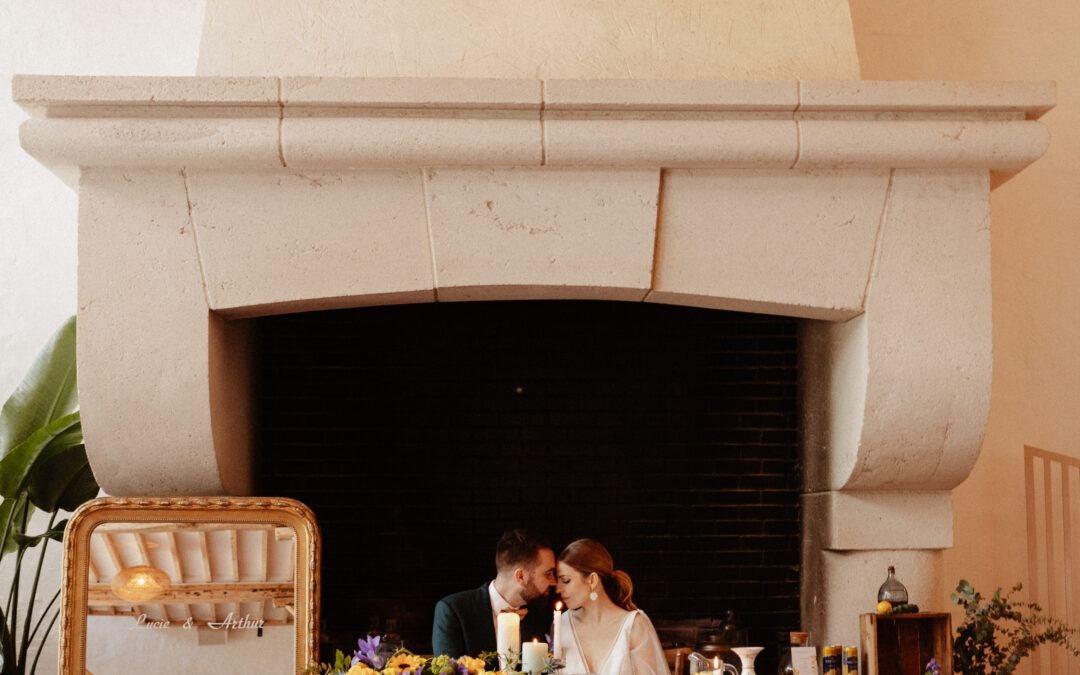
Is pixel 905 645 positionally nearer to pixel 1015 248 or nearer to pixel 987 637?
pixel 987 637

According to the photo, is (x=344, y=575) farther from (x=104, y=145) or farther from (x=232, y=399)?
(x=104, y=145)

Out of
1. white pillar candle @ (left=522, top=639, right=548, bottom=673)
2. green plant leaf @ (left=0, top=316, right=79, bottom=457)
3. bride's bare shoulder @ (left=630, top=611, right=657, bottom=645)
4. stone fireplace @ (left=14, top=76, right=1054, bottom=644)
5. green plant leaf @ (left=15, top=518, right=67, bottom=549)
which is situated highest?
stone fireplace @ (left=14, top=76, right=1054, bottom=644)

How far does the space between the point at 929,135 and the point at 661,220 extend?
836 millimetres

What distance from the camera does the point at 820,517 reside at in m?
3.72

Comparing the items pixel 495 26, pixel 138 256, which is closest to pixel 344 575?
pixel 138 256

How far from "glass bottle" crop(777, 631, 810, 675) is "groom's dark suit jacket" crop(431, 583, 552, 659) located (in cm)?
87

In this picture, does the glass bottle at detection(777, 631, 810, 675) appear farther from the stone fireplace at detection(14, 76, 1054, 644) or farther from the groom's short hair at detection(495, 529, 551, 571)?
the groom's short hair at detection(495, 529, 551, 571)

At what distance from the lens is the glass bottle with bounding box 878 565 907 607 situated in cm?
339

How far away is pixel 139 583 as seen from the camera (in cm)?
345

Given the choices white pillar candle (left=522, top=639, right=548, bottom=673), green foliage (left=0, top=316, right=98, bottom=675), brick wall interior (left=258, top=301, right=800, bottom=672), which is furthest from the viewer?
brick wall interior (left=258, top=301, right=800, bottom=672)

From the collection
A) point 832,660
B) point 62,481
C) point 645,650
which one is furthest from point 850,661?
point 62,481

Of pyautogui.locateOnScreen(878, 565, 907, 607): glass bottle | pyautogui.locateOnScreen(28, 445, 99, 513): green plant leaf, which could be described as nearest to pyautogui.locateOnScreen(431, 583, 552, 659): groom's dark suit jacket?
pyautogui.locateOnScreen(878, 565, 907, 607): glass bottle

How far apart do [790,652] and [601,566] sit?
0.70 meters

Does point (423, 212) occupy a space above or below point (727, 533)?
above
